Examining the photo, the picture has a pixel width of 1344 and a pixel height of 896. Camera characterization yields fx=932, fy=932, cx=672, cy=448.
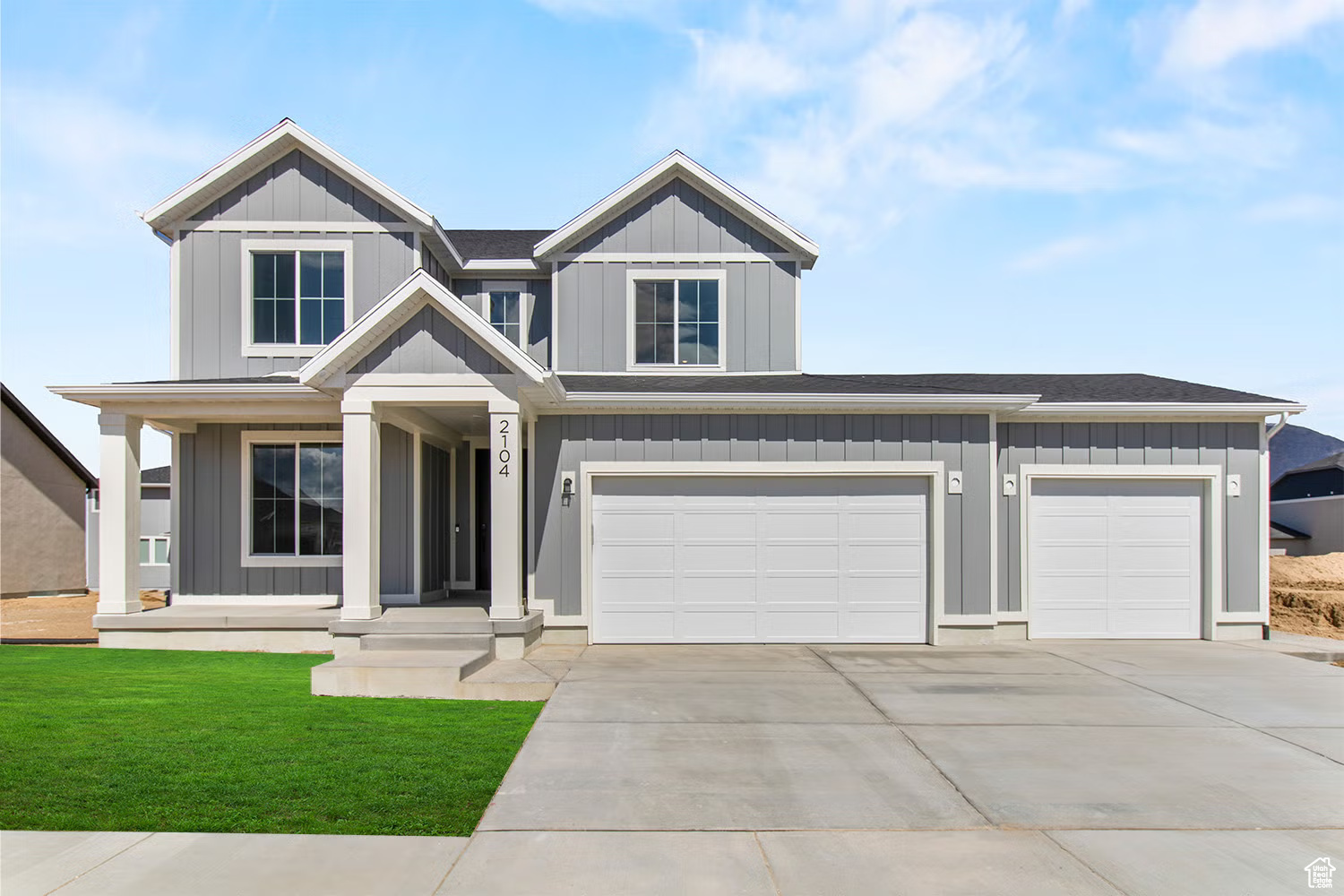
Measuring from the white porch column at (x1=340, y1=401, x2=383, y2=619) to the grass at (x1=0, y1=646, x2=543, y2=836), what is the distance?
1231 mm

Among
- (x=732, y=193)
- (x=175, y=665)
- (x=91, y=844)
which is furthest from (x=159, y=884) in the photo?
(x=732, y=193)

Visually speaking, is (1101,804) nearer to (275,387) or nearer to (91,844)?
(91,844)

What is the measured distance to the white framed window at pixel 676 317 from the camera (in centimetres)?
1444

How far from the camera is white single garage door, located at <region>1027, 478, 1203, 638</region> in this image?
12820 mm

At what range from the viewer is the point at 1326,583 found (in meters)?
16.3

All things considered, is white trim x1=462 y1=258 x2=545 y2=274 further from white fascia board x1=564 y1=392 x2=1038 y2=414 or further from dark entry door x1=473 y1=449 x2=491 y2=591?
white fascia board x1=564 y1=392 x2=1038 y2=414

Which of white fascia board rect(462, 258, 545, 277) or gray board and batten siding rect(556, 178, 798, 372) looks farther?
white fascia board rect(462, 258, 545, 277)

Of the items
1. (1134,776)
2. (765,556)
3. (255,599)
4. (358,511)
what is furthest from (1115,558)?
(255,599)

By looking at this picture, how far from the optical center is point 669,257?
14539 mm

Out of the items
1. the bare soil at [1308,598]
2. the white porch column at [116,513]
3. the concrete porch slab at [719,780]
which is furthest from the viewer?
the bare soil at [1308,598]

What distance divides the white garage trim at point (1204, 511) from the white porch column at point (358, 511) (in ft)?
27.9

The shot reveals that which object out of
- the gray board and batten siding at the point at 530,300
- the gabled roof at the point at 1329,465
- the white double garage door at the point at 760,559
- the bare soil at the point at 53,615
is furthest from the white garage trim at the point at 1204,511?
the gabled roof at the point at 1329,465

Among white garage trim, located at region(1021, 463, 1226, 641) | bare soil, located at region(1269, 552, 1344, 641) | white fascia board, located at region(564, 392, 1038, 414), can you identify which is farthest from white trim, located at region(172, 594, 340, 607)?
bare soil, located at region(1269, 552, 1344, 641)

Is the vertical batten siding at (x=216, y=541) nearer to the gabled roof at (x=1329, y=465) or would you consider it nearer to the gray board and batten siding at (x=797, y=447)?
the gray board and batten siding at (x=797, y=447)
